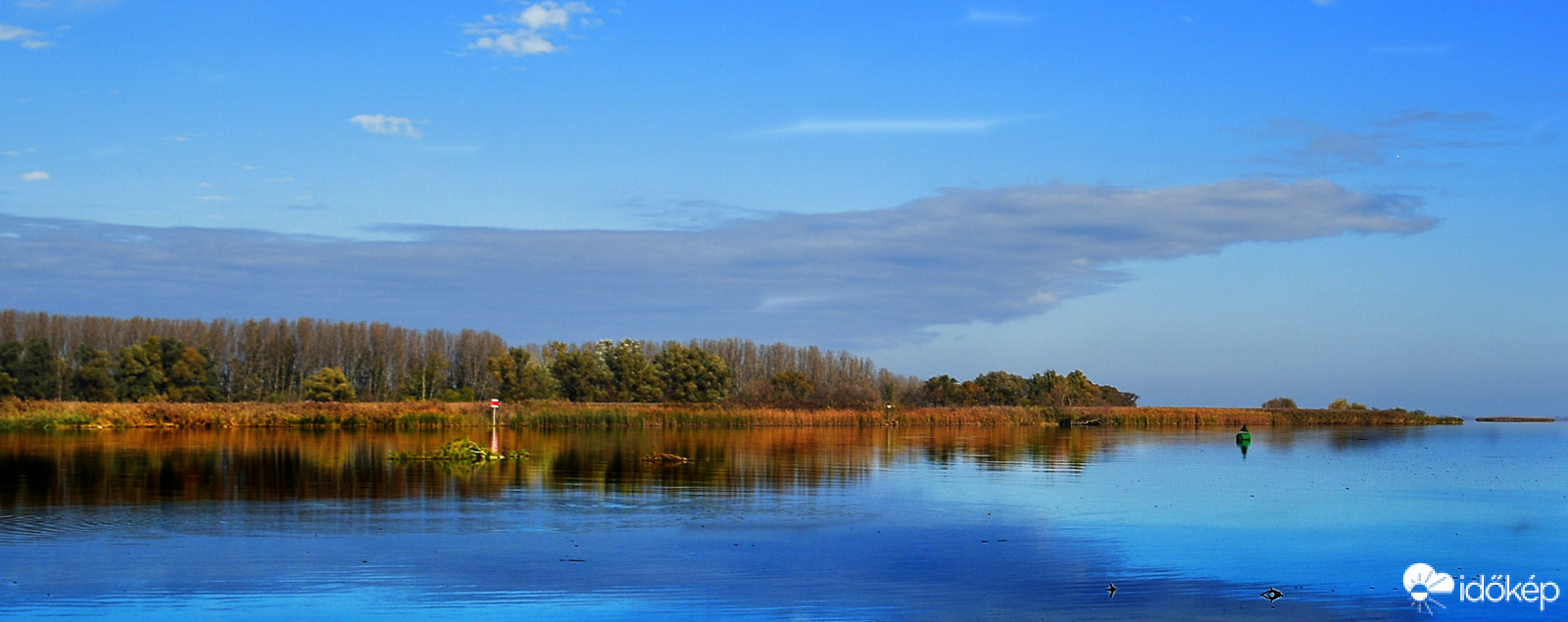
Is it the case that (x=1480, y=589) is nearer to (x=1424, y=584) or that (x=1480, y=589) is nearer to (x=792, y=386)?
(x=1424, y=584)

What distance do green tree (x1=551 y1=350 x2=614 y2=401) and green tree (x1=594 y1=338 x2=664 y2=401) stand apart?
0.76 metres

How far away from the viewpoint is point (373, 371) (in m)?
96.4

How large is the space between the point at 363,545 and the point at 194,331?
93.2 meters

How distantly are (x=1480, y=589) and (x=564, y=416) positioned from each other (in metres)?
48.0

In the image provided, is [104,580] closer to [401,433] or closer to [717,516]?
[717,516]

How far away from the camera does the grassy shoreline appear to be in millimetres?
50719

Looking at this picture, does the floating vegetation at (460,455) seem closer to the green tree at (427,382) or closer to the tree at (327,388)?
the tree at (327,388)

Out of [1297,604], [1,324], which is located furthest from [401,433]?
[1,324]

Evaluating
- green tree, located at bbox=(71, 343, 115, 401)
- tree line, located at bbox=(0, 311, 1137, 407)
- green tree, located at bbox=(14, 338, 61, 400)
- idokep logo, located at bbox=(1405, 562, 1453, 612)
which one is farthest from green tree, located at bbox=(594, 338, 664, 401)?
idokep logo, located at bbox=(1405, 562, 1453, 612)

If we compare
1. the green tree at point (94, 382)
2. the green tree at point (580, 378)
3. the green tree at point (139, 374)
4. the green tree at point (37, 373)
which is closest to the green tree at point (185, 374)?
the green tree at point (139, 374)

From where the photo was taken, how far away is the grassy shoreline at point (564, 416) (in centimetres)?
5072

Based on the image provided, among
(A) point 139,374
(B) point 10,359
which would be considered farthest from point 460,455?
(B) point 10,359

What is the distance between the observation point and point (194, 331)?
98.4 metres

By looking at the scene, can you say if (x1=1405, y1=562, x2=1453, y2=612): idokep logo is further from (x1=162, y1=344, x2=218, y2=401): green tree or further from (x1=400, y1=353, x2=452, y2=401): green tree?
(x1=162, y1=344, x2=218, y2=401): green tree
